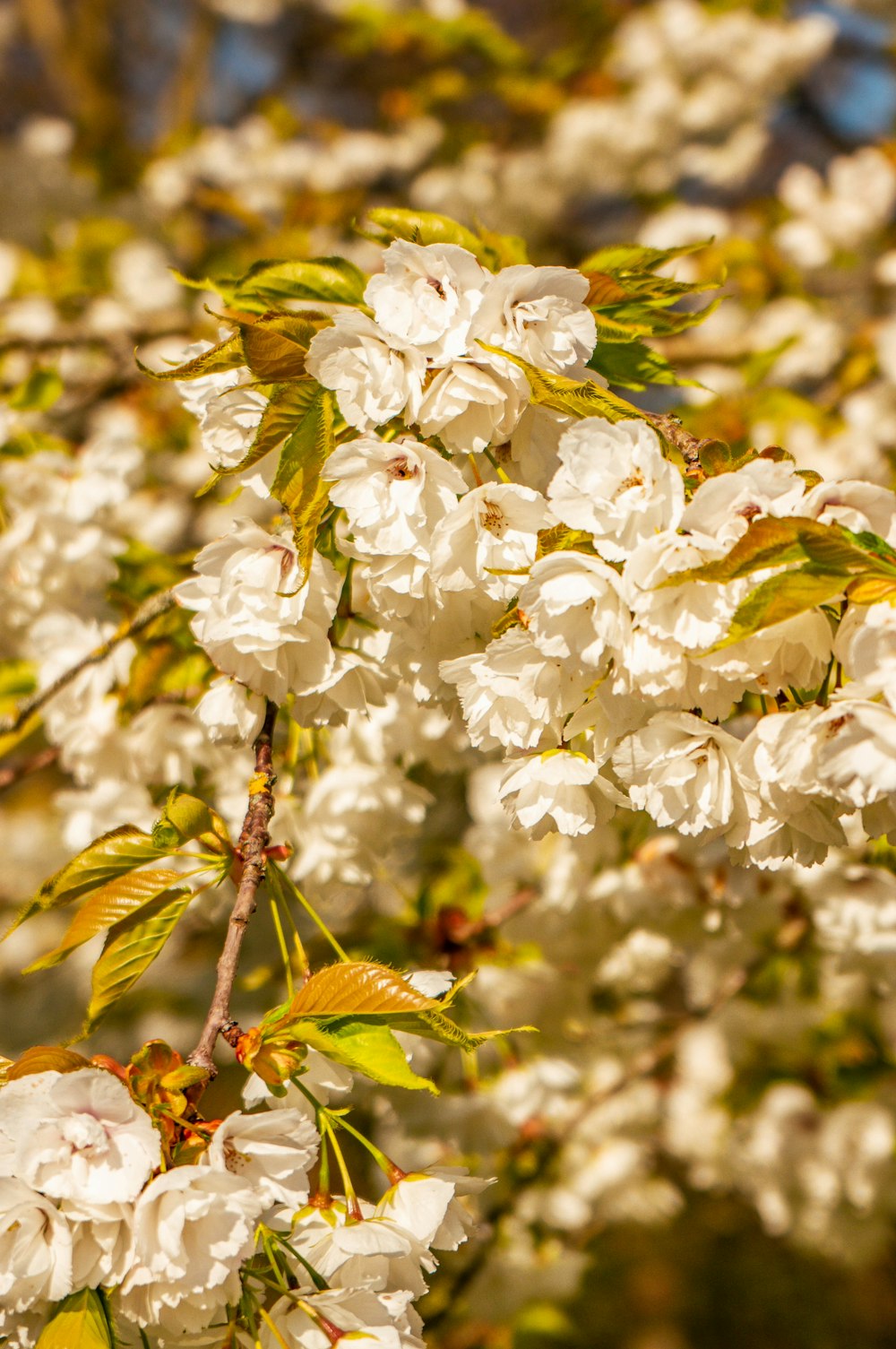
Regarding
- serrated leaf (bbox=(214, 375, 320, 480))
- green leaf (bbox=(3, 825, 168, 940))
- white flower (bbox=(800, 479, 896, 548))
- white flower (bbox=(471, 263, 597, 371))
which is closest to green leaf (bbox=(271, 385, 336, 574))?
serrated leaf (bbox=(214, 375, 320, 480))

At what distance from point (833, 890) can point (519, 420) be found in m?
1.32

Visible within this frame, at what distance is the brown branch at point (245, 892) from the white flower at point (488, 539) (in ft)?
0.86

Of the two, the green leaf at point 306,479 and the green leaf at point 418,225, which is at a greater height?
the green leaf at point 418,225

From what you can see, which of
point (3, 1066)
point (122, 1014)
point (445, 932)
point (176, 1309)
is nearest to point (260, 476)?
point (3, 1066)

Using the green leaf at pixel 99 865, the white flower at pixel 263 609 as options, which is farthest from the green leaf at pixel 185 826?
the white flower at pixel 263 609

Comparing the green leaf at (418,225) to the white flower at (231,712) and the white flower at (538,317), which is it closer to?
the white flower at (538,317)

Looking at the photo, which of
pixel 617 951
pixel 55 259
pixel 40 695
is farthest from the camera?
pixel 55 259

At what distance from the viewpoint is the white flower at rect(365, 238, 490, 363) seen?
2.72 feet

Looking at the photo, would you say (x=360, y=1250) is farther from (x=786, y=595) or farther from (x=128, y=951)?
(x=786, y=595)

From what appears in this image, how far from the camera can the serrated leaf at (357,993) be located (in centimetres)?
76

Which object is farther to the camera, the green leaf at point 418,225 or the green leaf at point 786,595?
the green leaf at point 418,225

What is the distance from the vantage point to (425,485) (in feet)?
2.89

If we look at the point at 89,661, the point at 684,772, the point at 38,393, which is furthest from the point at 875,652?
the point at 38,393

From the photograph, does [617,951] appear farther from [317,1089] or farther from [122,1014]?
[122,1014]
